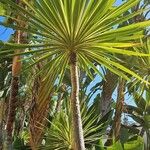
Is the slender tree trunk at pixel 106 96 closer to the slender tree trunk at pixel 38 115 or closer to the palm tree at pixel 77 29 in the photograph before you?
the slender tree trunk at pixel 38 115

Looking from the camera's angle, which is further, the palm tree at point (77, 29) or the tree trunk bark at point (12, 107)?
the tree trunk bark at point (12, 107)

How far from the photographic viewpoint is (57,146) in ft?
13.3

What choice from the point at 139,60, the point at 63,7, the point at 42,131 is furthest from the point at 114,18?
the point at 42,131

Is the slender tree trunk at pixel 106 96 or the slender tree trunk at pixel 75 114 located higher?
the slender tree trunk at pixel 106 96

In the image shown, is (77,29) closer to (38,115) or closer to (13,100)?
(38,115)

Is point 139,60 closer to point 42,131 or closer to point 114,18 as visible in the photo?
point 42,131

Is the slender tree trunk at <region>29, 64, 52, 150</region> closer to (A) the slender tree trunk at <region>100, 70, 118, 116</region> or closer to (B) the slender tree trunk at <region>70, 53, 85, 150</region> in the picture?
(B) the slender tree trunk at <region>70, 53, 85, 150</region>

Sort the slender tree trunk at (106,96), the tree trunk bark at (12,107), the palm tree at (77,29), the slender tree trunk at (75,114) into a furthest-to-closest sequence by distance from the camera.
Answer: the slender tree trunk at (106,96)
the tree trunk bark at (12,107)
the palm tree at (77,29)
the slender tree trunk at (75,114)

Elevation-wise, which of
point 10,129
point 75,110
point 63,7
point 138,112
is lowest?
point 75,110

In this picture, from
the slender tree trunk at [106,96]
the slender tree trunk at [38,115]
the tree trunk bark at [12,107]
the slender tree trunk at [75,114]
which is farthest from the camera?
the slender tree trunk at [106,96]

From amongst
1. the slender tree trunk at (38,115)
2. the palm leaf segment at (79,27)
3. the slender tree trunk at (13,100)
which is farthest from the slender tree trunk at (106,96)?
the palm leaf segment at (79,27)

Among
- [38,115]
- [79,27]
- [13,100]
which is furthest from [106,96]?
[79,27]

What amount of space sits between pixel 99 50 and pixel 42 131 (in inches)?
63.5

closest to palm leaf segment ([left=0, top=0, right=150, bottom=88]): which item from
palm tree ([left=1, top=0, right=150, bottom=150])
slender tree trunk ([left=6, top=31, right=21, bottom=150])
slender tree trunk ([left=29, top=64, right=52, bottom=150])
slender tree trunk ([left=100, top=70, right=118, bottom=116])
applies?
palm tree ([left=1, top=0, right=150, bottom=150])
